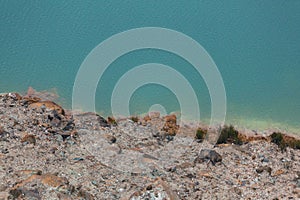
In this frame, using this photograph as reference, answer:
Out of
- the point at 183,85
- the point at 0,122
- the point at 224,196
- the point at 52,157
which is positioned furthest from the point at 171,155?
the point at 183,85

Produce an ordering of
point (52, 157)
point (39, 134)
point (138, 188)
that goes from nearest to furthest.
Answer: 1. point (138, 188)
2. point (52, 157)
3. point (39, 134)

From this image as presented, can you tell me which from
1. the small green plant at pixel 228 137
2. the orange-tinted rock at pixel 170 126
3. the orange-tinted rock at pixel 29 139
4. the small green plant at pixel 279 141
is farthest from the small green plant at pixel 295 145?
the orange-tinted rock at pixel 29 139

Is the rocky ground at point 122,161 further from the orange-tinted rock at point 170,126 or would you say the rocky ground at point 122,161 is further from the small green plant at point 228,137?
the small green plant at point 228,137

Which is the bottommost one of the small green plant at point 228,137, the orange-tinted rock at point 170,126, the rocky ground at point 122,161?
the rocky ground at point 122,161

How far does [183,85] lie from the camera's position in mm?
21547

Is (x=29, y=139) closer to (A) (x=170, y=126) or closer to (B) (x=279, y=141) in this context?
(A) (x=170, y=126)

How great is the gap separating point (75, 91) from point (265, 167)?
1182 cm

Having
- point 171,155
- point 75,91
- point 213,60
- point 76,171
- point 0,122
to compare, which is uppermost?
point 213,60

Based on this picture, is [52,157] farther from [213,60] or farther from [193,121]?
[213,60]

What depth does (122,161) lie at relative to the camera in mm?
12469

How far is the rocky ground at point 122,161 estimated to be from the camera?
10.6 m

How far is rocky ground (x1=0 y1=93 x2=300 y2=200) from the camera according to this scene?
10570 millimetres

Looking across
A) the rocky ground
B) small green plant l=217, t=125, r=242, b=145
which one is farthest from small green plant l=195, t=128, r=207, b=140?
small green plant l=217, t=125, r=242, b=145

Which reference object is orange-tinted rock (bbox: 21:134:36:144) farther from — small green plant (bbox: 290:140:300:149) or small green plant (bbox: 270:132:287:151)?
small green plant (bbox: 290:140:300:149)
